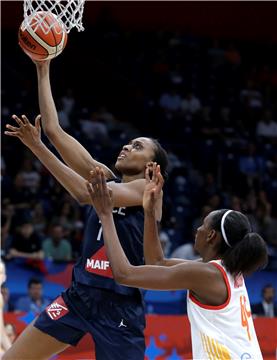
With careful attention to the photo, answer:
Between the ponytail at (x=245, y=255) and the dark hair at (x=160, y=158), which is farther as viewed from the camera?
the dark hair at (x=160, y=158)

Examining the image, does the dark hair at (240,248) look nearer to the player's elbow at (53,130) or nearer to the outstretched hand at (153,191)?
the outstretched hand at (153,191)

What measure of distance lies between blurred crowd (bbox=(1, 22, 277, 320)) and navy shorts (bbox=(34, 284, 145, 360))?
173 inches

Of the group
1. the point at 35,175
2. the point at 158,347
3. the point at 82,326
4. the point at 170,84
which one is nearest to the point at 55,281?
the point at 158,347

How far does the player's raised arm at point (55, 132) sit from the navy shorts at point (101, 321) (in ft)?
2.30

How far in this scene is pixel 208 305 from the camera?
3453mm

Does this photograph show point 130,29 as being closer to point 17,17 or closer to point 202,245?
point 17,17

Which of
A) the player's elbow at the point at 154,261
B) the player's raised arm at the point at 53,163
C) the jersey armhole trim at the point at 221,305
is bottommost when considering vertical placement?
the jersey armhole trim at the point at 221,305

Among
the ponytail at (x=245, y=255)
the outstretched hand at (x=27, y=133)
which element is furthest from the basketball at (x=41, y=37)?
the ponytail at (x=245, y=255)

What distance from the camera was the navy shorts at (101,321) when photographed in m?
4.15

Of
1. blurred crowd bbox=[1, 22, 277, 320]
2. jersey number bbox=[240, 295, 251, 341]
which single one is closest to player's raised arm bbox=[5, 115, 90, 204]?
jersey number bbox=[240, 295, 251, 341]

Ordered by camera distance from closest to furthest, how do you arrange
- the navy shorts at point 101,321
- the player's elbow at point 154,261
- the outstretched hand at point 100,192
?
the outstretched hand at point 100,192
the player's elbow at point 154,261
the navy shorts at point 101,321

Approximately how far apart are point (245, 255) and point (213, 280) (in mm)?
182

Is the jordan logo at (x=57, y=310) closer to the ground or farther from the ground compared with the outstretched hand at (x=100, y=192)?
closer to the ground

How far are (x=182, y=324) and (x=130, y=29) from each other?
8916 mm
